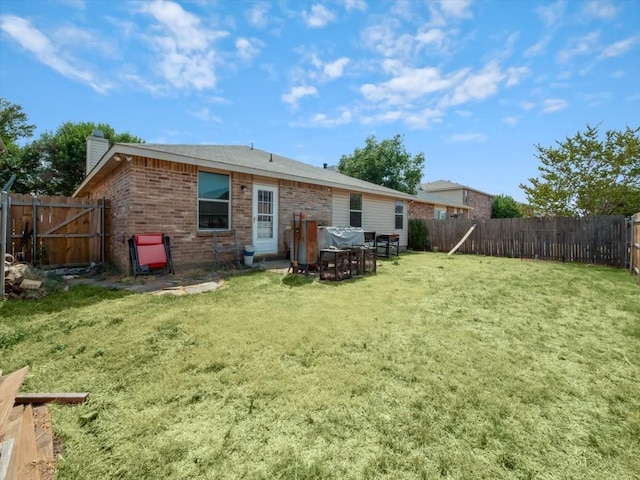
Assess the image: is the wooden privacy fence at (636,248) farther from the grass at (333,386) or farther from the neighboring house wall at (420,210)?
the neighboring house wall at (420,210)

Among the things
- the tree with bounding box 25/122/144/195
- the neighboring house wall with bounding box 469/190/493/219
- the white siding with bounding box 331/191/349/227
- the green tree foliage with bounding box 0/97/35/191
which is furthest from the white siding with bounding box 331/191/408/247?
the green tree foliage with bounding box 0/97/35/191

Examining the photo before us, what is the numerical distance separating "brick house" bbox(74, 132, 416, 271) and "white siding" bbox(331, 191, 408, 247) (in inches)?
30.0

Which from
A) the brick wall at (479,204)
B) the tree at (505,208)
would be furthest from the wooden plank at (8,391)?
the tree at (505,208)

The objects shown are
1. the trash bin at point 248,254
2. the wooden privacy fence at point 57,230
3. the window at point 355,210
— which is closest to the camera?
the wooden privacy fence at point 57,230

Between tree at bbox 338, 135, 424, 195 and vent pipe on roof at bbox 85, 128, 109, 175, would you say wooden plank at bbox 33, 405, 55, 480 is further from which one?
tree at bbox 338, 135, 424, 195

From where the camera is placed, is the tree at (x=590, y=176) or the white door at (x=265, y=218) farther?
the tree at (x=590, y=176)

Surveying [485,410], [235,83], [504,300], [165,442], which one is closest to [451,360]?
[485,410]

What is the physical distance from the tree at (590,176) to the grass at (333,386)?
46.3 ft

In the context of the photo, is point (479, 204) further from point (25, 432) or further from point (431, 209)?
point (25, 432)

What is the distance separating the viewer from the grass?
1.61 m

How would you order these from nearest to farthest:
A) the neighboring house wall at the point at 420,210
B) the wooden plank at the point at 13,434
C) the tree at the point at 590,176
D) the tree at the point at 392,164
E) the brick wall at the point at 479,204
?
1. the wooden plank at the point at 13,434
2. the tree at the point at 590,176
3. the neighboring house wall at the point at 420,210
4. the tree at the point at 392,164
5. the brick wall at the point at 479,204

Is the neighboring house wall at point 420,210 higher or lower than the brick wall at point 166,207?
higher

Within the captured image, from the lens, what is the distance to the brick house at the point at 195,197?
6676 mm

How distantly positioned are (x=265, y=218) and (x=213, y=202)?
67.9 inches
